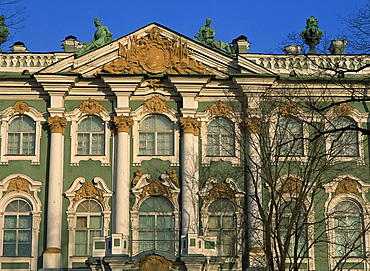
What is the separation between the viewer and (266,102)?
81.3 ft

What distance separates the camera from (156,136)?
2691 centimetres

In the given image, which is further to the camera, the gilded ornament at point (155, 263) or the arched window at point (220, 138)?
the arched window at point (220, 138)

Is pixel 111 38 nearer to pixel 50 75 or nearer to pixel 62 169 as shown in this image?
pixel 50 75

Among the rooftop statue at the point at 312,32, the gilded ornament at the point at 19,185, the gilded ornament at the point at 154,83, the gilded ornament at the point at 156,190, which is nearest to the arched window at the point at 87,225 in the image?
the gilded ornament at the point at 156,190

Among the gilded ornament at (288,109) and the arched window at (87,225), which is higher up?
the gilded ornament at (288,109)

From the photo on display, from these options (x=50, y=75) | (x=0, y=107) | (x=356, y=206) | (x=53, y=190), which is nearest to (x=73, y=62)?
(x=50, y=75)

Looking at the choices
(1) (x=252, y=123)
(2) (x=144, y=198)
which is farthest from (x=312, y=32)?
(2) (x=144, y=198)

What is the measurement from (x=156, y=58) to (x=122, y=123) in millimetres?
2940

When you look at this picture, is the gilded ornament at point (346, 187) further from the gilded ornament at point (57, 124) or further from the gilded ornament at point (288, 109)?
the gilded ornament at point (57, 124)

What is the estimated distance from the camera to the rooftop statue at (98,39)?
27.8 m

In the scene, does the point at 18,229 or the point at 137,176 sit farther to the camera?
the point at 137,176

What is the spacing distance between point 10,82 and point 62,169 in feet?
13.0

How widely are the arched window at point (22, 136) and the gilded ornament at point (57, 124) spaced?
0.85 m

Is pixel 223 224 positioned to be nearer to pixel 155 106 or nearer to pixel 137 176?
pixel 137 176
